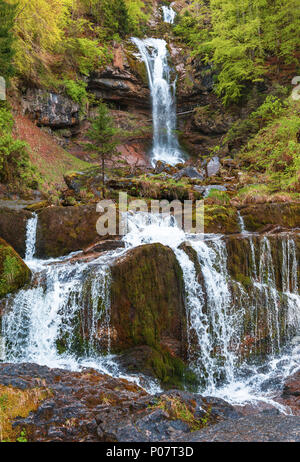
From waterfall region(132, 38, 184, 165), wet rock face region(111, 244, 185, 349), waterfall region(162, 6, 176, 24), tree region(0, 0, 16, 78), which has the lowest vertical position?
wet rock face region(111, 244, 185, 349)

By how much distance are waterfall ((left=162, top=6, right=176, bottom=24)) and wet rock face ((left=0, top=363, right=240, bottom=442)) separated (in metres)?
36.3

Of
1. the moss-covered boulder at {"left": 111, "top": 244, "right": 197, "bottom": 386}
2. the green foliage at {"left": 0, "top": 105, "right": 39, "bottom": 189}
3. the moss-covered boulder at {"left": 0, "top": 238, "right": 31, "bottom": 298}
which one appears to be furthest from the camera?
the green foliage at {"left": 0, "top": 105, "right": 39, "bottom": 189}

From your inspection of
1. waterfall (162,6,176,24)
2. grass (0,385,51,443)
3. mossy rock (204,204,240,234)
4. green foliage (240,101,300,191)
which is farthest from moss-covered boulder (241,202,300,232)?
waterfall (162,6,176,24)

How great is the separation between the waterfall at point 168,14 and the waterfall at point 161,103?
30.8 ft

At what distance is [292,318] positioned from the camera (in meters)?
7.45

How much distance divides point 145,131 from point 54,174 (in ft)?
35.7

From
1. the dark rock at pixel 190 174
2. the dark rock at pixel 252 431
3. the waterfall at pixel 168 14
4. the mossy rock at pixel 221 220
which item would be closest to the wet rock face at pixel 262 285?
the mossy rock at pixel 221 220

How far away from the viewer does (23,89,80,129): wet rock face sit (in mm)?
19047

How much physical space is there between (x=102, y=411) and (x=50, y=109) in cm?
2024

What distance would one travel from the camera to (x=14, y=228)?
9.66m

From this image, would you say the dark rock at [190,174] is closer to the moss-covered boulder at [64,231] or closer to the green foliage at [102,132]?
the green foliage at [102,132]

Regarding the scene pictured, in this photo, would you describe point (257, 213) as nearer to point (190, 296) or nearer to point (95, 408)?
point (190, 296)

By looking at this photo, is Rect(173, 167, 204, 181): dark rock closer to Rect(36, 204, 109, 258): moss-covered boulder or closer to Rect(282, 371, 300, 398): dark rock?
Rect(36, 204, 109, 258): moss-covered boulder

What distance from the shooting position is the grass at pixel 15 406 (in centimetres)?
284
